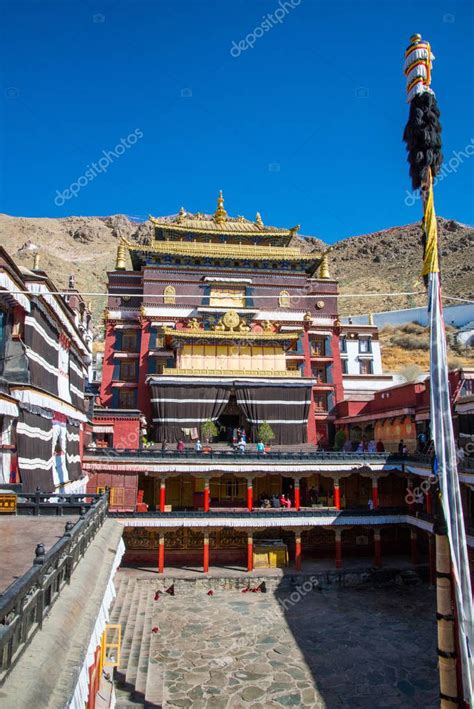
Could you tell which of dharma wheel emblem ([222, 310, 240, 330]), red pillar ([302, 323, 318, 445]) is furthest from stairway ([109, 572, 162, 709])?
dharma wheel emblem ([222, 310, 240, 330])

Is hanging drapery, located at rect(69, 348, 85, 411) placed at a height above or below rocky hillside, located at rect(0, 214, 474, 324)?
below

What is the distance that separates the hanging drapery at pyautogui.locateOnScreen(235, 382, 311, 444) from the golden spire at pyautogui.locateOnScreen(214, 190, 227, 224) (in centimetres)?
1960

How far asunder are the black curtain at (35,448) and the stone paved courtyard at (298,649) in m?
7.35

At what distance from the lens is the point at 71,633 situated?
5.57m

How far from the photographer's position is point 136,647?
18.0m

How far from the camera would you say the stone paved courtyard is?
15.3 m

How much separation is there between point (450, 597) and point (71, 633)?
5.65 m

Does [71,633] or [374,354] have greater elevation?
[374,354]

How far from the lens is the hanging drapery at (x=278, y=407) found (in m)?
Answer: 36.1

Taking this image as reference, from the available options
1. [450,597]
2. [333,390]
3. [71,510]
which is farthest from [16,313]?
[333,390]

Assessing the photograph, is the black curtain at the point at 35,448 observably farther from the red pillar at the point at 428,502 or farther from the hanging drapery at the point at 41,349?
the red pillar at the point at 428,502

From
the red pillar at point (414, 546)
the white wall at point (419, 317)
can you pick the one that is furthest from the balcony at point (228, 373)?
the white wall at point (419, 317)

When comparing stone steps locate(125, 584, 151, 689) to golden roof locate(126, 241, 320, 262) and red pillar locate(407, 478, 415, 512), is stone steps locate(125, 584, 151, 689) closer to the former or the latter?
red pillar locate(407, 478, 415, 512)

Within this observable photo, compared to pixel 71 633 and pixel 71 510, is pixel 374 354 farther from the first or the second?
pixel 71 633
